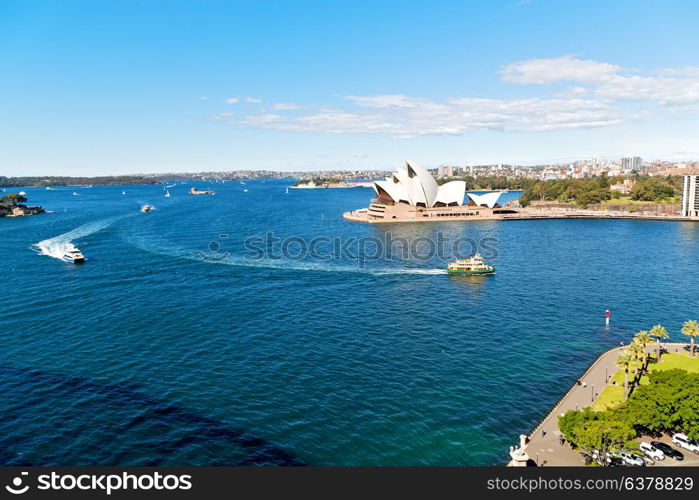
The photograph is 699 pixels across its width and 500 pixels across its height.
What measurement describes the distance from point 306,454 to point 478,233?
372 ft

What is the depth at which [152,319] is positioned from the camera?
58062 millimetres

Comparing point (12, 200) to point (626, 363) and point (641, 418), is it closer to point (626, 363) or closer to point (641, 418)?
point (626, 363)

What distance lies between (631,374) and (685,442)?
39.3 ft

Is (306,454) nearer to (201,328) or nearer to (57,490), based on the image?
(57,490)

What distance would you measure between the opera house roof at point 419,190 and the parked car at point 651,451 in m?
137

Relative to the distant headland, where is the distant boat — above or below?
below

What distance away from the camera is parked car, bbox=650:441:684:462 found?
30.6 meters

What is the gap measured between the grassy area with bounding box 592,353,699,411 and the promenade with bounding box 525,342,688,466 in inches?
20.5

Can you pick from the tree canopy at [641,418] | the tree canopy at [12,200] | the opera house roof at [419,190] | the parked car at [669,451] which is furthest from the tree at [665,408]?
the tree canopy at [12,200]

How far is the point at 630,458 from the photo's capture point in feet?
99.2

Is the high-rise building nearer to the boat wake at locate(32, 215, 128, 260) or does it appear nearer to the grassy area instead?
the grassy area

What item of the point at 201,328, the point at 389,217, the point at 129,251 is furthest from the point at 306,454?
the point at 389,217

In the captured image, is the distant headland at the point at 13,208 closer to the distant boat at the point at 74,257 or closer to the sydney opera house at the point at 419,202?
the distant boat at the point at 74,257

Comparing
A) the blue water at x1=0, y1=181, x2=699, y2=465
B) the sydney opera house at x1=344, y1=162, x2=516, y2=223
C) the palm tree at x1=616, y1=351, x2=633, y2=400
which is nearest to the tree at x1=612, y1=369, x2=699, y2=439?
the palm tree at x1=616, y1=351, x2=633, y2=400
